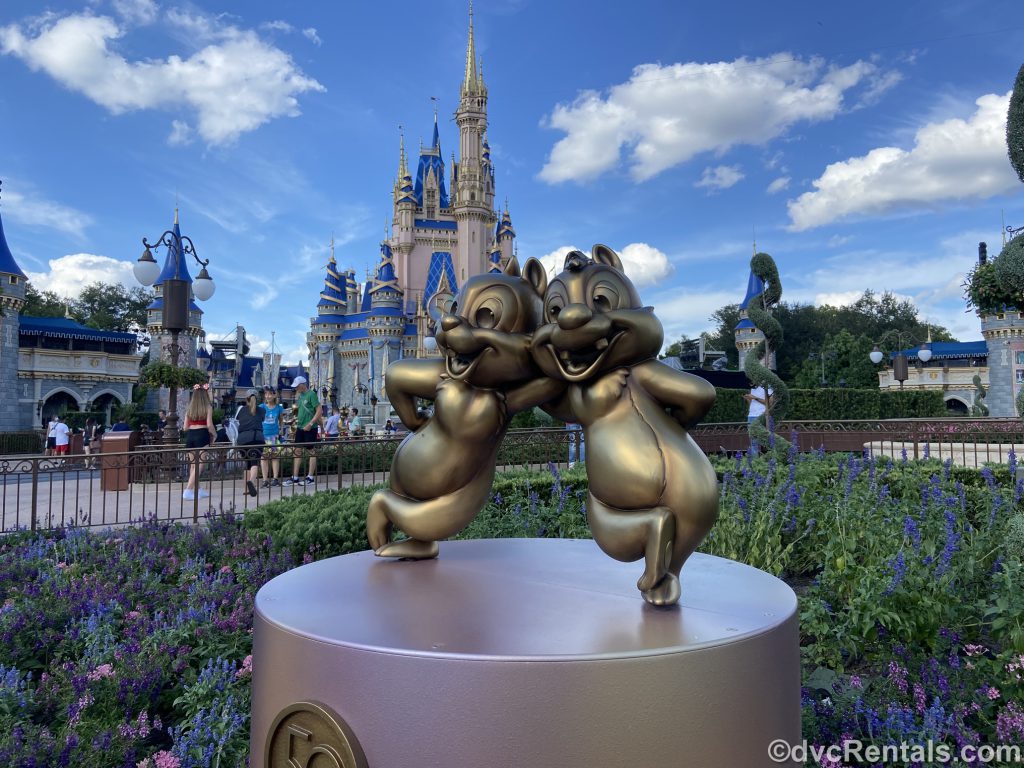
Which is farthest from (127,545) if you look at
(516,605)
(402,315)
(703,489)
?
(402,315)

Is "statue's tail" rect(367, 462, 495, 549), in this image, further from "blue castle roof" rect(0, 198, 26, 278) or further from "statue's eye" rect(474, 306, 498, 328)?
"blue castle roof" rect(0, 198, 26, 278)

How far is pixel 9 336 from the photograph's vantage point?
35.2 metres

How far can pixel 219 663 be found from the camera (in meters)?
3.53

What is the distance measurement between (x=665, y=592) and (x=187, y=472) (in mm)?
12108

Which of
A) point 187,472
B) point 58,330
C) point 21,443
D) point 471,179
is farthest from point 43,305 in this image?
point 187,472

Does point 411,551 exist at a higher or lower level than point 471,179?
lower

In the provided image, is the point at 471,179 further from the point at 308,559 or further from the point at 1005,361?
the point at 308,559

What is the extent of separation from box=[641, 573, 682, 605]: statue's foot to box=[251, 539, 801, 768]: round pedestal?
45 millimetres

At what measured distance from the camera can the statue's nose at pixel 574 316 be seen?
1.96 metres

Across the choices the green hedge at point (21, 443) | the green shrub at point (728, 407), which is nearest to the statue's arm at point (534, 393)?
the green shrub at point (728, 407)

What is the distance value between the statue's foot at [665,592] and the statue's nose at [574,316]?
80 centimetres

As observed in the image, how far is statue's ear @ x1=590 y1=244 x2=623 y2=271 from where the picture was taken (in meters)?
2.28

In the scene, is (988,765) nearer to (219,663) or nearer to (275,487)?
(219,663)

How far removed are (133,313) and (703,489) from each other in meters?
65.3
